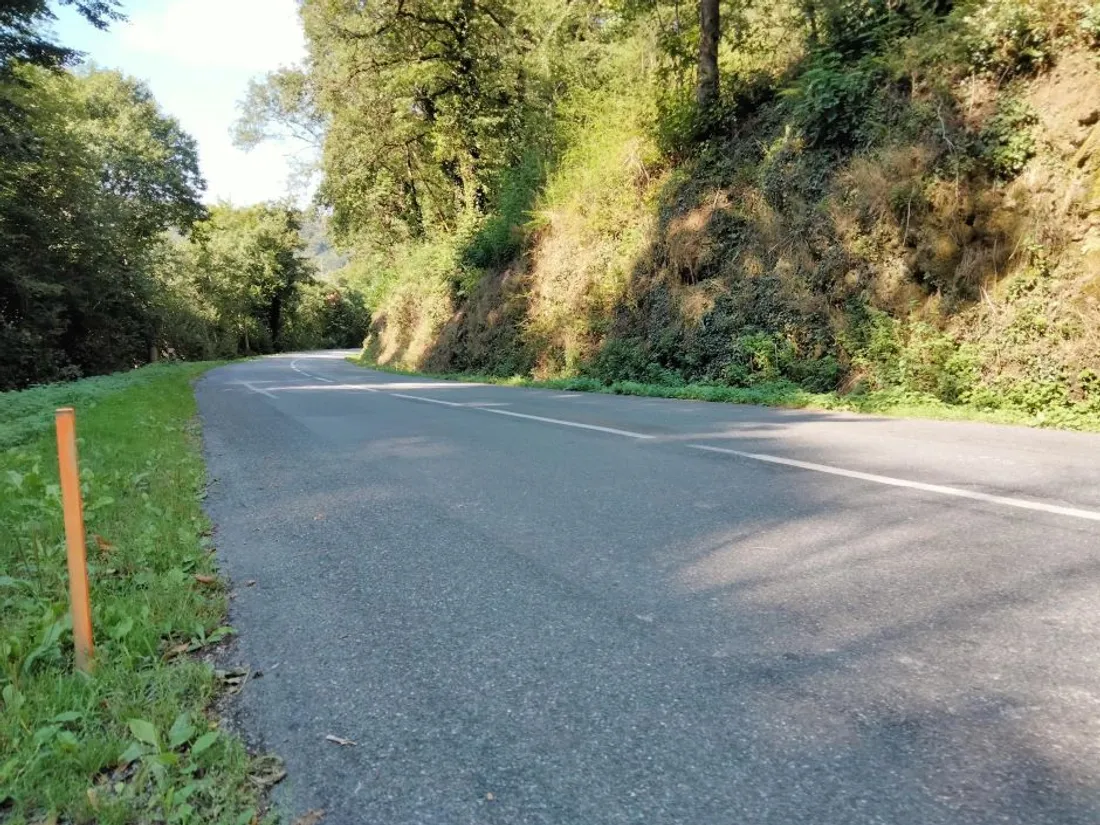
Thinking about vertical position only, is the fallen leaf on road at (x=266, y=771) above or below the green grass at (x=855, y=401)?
below

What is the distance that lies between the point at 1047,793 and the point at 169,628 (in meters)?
3.14

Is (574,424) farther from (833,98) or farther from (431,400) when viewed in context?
(833,98)

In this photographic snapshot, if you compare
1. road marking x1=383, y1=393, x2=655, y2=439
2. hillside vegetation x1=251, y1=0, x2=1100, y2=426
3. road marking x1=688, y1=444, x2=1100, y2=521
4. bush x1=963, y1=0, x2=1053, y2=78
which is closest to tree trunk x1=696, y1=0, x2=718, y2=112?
hillside vegetation x1=251, y1=0, x2=1100, y2=426

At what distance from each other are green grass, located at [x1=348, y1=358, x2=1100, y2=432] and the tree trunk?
22.5ft

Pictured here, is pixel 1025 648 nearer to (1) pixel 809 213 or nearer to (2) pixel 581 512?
(2) pixel 581 512

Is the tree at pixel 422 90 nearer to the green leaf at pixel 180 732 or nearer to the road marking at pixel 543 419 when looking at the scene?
the road marking at pixel 543 419

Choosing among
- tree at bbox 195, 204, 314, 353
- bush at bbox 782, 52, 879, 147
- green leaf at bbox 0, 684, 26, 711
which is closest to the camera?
green leaf at bbox 0, 684, 26, 711

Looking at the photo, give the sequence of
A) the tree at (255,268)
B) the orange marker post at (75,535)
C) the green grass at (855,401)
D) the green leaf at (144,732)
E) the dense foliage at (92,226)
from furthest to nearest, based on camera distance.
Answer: the tree at (255,268) → the dense foliage at (92,226) → the green grass at (855,401) → the orange marker post at (75,535) → the green leaf at (144,732)

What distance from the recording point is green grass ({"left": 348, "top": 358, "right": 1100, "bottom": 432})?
8.31 m

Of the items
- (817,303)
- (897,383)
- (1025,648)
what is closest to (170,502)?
(1025,648)

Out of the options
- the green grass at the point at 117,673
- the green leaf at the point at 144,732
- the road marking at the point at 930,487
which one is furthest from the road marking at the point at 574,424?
the green leaf at the point at 144,732

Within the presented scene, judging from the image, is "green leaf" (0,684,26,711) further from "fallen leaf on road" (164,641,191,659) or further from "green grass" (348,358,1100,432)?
"green grass" (348,358,1100,432)

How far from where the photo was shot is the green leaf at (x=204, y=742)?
2.18m

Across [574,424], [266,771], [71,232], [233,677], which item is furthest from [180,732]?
[71,232]
